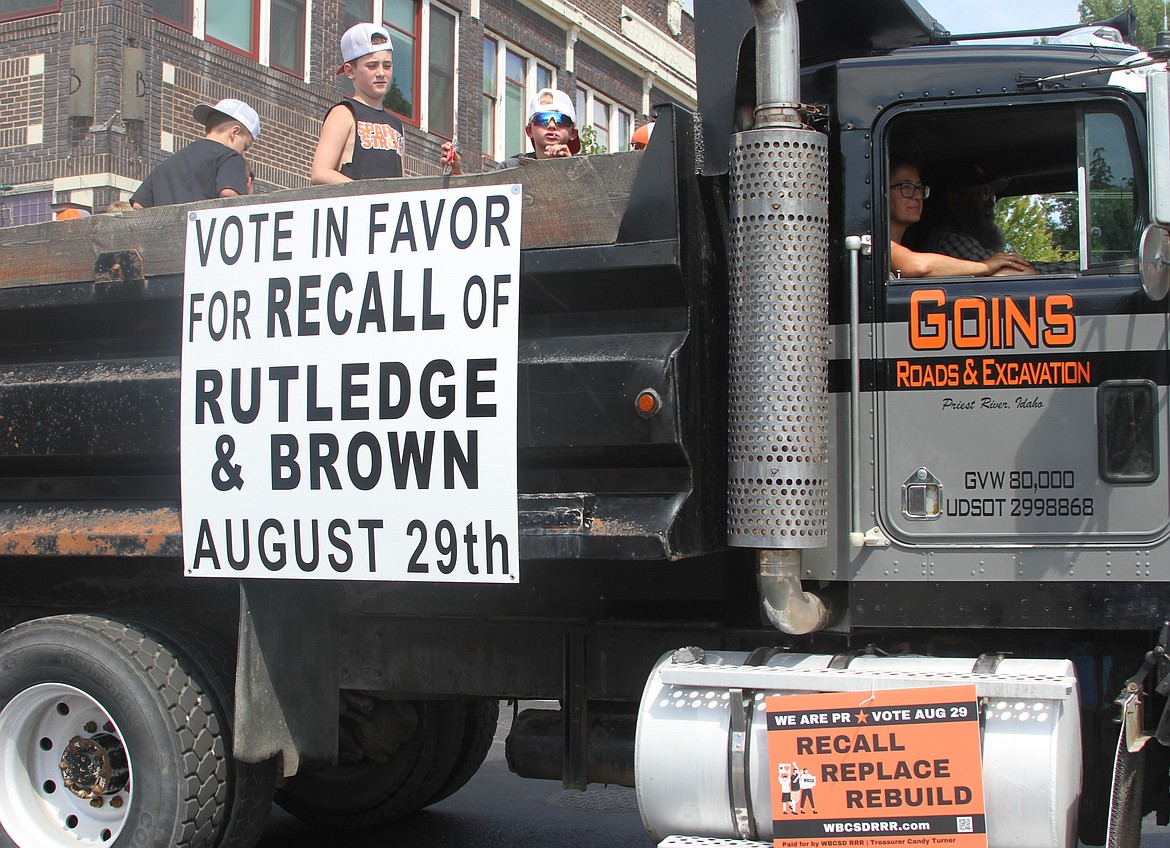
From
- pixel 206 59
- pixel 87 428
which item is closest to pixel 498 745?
pixel 87 428

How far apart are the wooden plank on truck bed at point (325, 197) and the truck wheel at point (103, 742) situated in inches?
48.5

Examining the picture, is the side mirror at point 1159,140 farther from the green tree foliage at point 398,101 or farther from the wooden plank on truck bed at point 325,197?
Answer: the green tree foliage at point 398,101

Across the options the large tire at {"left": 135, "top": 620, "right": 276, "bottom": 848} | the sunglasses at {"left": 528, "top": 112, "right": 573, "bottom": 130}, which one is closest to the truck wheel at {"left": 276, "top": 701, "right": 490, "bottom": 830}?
the large tire at {"left": 135, "top": 620, "right": 276, "bottom": 848}

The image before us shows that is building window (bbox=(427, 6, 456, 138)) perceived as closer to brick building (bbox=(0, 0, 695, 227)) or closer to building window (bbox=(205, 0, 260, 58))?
brick building (bbox=(0, 0, 695, 227))

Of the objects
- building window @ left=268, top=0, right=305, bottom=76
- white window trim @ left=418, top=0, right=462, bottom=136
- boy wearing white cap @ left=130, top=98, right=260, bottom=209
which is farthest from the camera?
white window trim @ left=418, top=0, right=462, bottom=136

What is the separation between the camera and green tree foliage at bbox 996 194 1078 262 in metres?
4.04

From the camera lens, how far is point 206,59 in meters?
14.6

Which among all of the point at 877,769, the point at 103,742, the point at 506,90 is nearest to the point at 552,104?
the point at 103,742

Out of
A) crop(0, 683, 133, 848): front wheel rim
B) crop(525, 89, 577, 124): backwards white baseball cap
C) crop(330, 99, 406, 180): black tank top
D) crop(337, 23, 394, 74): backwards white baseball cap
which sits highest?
crop(337, 23, 394, 74): backwards white baseball cap

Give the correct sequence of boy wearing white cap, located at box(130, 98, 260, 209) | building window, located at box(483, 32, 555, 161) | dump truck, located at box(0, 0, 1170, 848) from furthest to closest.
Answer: building window, located at box(483, 32, 555, 161)
boy wearing white cap, located at box(130, 98, 260, 209)
dump truck, located at box(0, 0, 1170, 848)

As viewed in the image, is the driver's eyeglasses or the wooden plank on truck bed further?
the driver's eyeglasses

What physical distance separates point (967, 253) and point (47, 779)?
11.8 feet

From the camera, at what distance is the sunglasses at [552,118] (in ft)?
18.2

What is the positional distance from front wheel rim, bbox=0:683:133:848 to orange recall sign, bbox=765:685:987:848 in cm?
222
